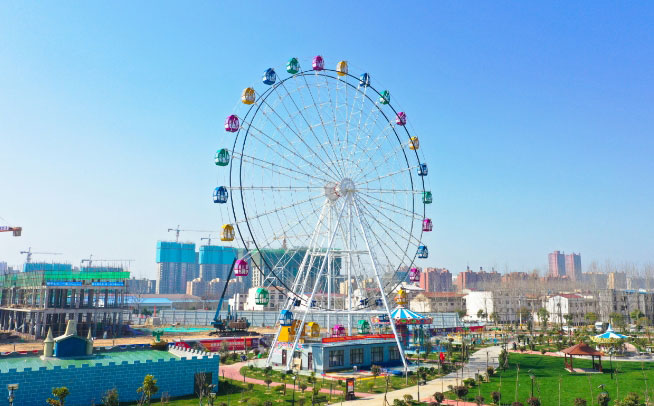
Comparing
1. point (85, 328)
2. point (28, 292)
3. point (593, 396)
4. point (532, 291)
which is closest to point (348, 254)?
point (593, 396)

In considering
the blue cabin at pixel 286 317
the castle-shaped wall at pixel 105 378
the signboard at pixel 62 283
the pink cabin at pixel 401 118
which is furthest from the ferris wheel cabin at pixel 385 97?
the signboard at pixel 62 283

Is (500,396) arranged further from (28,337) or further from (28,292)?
(28,292)

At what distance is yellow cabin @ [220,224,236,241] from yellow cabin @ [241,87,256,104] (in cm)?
1142

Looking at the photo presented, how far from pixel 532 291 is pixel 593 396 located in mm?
104456

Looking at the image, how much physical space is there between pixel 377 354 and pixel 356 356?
2836 millimetres

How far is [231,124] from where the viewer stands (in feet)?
151

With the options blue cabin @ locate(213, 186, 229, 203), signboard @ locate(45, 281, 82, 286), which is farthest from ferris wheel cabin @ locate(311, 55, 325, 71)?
signboard @ locate(45, 281, 82, 286)

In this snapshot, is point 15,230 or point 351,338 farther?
point 15,230

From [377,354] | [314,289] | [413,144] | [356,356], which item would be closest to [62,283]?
[314,289]

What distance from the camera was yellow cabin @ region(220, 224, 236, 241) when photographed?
4387cm

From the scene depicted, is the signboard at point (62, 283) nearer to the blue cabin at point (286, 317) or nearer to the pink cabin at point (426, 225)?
the blue cabin at point (286, 317)

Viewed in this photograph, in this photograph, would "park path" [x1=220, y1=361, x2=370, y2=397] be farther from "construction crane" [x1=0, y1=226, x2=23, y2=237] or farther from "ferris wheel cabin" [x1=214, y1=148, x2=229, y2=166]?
"construction crane" [x1=0, y1=226, x2=23, y2=237]

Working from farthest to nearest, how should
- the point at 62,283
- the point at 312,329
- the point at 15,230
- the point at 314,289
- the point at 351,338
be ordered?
the point at 15,230
the point at 62,283
the point at 312,329
the point at 351,338
the point at 314,289

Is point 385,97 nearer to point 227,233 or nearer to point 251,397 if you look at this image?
point 227,233
